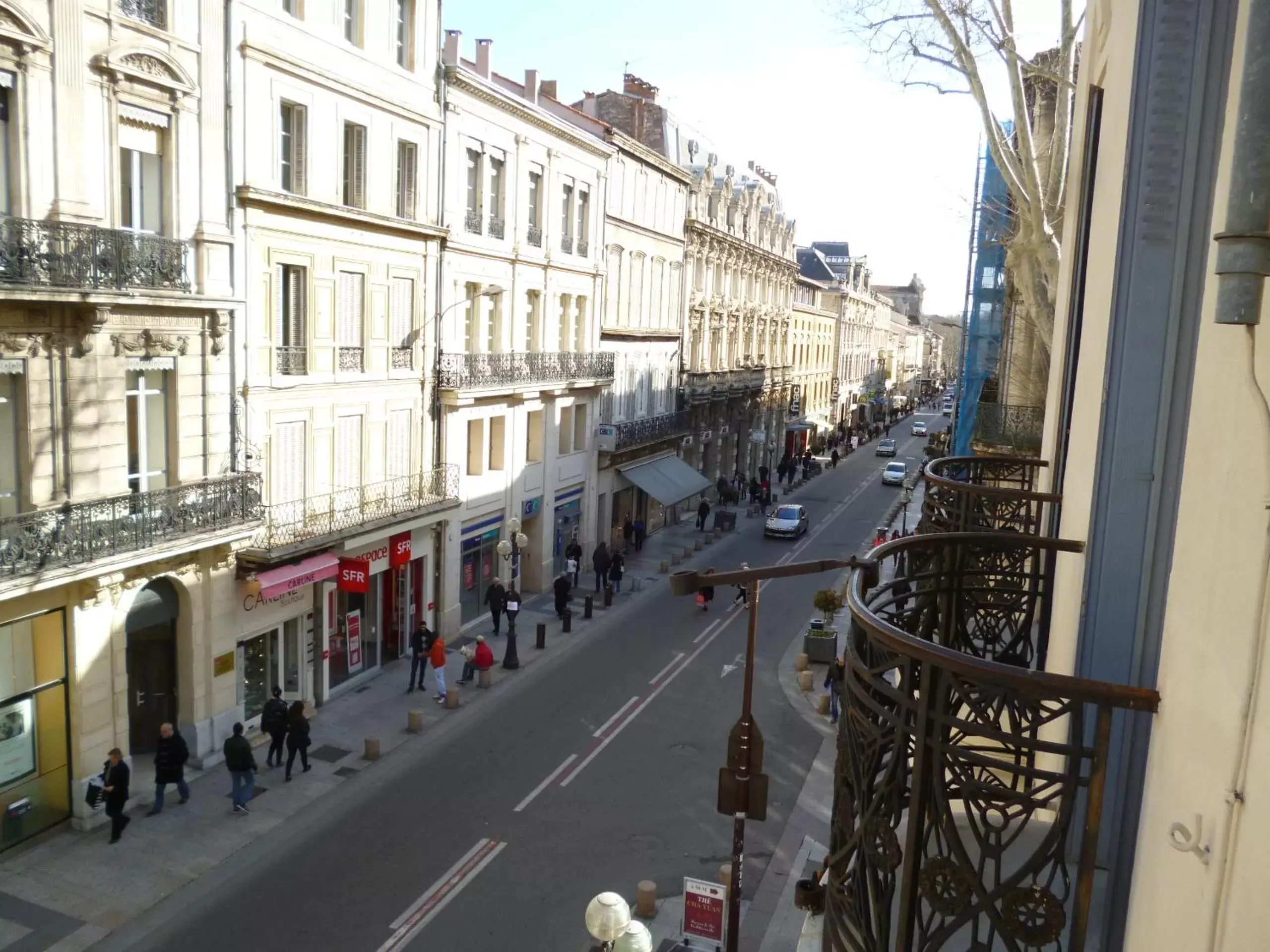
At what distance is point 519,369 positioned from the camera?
26672mm

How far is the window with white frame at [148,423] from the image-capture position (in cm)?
1552

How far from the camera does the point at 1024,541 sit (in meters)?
5.50

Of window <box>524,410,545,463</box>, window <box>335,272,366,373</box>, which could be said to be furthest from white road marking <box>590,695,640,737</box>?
window <box>524,410,545,463</box>

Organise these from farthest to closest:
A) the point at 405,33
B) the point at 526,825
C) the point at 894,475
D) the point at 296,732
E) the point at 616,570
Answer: the point at 894,475 → the point at 616,570 → the point at 405,33 → the point at 296,732 → the point at 526,825

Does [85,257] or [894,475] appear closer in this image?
[85,257]

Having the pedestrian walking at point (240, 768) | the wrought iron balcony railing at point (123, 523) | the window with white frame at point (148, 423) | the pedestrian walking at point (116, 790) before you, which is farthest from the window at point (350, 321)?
the pedestrian walking at point (116, 790)

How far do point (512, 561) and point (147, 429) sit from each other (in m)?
13.0

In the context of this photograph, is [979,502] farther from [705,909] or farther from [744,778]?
[705,909]

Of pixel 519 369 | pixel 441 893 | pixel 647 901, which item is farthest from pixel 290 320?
pixel 647 901

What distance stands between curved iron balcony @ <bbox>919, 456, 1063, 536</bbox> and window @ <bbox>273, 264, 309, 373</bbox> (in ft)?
42.7

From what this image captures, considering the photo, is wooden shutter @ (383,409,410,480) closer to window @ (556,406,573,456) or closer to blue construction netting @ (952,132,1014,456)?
window @ (556,406,573,456)

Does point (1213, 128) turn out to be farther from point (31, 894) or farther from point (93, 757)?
point (93, 757)

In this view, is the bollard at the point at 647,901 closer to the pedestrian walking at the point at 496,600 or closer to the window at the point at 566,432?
the pedestrian walking at the point at 496,600

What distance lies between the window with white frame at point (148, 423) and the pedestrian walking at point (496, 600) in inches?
393
